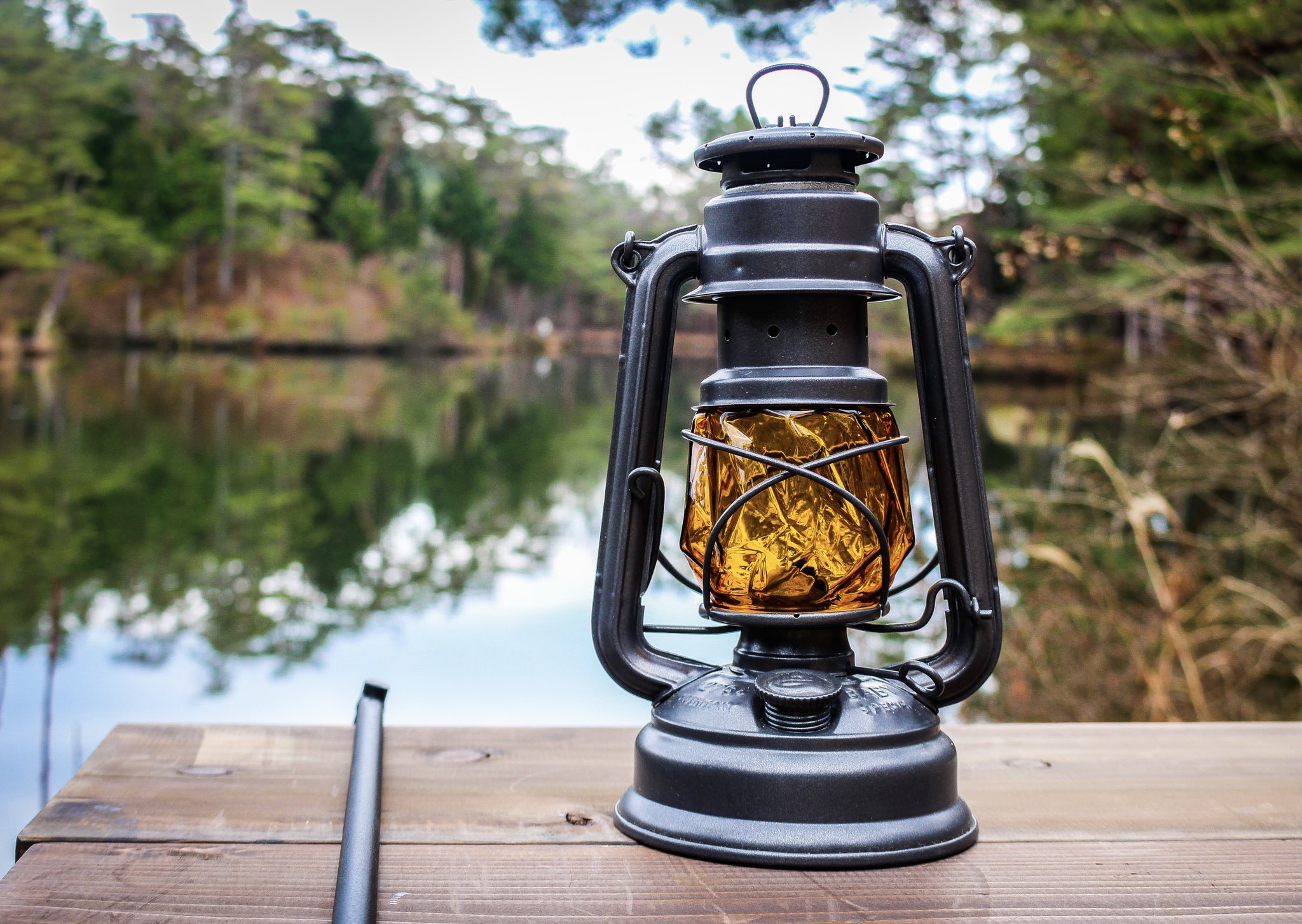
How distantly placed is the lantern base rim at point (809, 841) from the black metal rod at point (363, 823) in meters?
0.17

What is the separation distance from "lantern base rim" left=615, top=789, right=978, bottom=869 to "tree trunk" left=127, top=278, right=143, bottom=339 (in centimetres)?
2156

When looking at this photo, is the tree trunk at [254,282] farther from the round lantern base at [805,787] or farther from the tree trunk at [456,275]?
the round lantern base at [805,787]

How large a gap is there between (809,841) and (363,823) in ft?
0.89

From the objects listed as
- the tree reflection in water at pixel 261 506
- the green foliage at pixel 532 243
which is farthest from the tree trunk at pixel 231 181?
the tree reflection in water at pixel 261 506

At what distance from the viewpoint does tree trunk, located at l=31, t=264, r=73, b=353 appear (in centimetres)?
1897

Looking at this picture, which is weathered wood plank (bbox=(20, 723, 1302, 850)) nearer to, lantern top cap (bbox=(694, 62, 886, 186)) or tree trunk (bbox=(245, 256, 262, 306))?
lantern top cap (bbox=(694, 62, 886, 186))

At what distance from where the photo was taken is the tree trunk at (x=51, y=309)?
18969 millimetres

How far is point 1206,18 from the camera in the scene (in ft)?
19.8

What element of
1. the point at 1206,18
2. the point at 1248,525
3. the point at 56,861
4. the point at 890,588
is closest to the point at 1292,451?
the point at 1248,525

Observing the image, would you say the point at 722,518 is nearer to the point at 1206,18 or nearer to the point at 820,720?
the point at 820,720

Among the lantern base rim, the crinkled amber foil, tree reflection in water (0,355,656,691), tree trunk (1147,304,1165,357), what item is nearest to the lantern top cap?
the crinkled amber foil

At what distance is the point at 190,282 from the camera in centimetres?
2106

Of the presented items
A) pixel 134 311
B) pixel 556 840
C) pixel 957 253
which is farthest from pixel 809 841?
pixel 134 311

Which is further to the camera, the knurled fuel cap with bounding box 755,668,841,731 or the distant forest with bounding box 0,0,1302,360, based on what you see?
the distant forest with bounding box 0,0,1302,360
